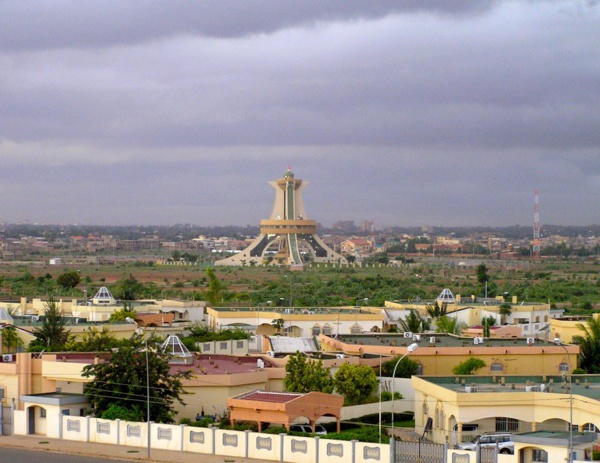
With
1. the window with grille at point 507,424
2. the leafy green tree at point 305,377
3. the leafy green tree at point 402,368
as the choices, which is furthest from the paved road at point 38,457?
the leafy green tree at point 402,368

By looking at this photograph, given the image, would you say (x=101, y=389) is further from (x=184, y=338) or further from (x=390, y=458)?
(x=184, y=338)

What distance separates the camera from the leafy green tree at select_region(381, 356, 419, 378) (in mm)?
43312

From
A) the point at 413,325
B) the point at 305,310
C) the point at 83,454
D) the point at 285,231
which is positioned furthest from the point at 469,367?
the point at 285,231

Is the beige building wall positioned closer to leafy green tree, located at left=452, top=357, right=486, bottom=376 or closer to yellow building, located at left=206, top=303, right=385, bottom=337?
leafy green tree, located at left=452, top=357, right=486, bottom=376

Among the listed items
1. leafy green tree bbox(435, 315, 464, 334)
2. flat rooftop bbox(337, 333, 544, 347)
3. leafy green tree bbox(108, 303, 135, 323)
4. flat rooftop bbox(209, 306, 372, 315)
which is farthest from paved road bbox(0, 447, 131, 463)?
flat rooftop bbox(209, 306, 372, 315)

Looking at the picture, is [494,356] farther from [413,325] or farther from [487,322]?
[487,322]

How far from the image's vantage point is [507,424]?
3500cm

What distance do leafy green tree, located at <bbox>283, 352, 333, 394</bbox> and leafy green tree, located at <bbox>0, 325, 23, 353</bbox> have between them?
14492 millimetres

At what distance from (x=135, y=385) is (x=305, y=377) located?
531cm

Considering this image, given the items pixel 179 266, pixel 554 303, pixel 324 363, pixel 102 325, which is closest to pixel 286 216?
pixel 179 266

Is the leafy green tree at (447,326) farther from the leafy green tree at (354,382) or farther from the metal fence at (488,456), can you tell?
the metal fence at (488,456)

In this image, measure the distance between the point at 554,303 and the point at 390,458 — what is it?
59005 mm

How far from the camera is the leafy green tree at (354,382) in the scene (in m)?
40.2

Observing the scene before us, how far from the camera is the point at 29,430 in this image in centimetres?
3878
